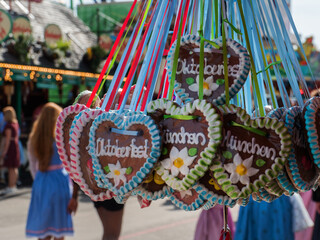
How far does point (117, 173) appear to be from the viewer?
1423mm

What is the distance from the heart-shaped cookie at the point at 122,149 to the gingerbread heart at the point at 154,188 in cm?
8

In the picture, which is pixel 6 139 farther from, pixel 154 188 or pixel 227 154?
pixel 227 154

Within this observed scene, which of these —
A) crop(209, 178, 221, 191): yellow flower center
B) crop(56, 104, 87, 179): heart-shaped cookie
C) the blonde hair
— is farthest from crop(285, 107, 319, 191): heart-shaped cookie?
the blonde hair

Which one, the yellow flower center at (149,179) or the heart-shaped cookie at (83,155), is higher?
the heart-shaped cookie at (83,155)

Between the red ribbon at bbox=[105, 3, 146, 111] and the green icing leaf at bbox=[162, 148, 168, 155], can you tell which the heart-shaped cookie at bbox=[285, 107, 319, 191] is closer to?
the green icing leaf at bbox=[162, 148, 168, 155]

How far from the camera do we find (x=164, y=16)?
1.63 metres

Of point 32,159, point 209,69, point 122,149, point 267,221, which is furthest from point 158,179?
point 32,159

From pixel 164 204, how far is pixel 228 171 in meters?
7.04

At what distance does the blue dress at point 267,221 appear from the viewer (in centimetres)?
382

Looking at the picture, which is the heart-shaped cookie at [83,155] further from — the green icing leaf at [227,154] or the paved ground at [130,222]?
the paved ground at [130,222]

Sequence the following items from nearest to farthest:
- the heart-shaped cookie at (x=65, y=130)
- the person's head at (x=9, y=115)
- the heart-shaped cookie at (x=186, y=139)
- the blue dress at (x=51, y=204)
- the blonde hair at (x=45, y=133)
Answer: the heart-shaped cookie at (x=186, y=139) < the heart-shaped cookie at (x=65, y=130) < the blonde hair at (x=45, y=133) < the blue dress at (x=51, y=204) < the person's head at (x=9, y=115)

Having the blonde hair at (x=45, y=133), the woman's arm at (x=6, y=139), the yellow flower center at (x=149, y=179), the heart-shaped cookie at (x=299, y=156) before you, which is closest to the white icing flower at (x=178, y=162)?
the yellow flower center at (x=149, y=179)

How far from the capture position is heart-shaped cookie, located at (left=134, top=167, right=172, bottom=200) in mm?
1458

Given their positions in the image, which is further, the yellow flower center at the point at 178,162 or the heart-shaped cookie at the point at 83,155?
the heart-shaped cookie at the point at 83,155
